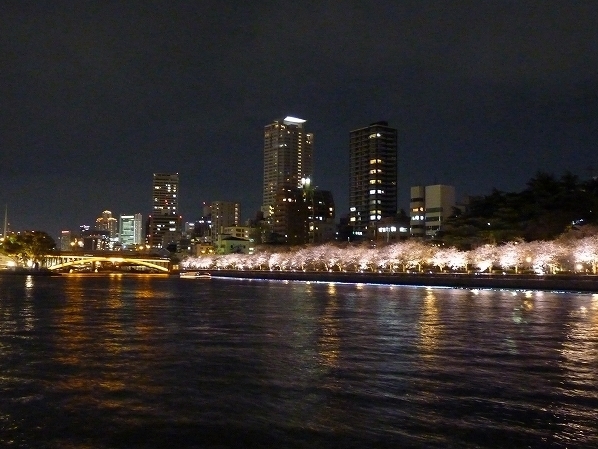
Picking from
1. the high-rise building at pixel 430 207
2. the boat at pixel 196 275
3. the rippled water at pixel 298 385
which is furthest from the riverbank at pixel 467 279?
the rippled water at pixel 298 385

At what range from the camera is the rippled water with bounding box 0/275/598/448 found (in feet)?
31.2

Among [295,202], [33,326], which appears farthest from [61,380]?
[295,202]

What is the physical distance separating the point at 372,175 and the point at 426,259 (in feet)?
266

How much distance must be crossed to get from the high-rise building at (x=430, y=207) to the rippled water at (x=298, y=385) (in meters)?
77.7

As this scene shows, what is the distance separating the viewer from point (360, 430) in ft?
31.8

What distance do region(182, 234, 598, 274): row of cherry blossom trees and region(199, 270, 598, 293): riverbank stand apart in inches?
101

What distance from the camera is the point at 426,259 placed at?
78250mm

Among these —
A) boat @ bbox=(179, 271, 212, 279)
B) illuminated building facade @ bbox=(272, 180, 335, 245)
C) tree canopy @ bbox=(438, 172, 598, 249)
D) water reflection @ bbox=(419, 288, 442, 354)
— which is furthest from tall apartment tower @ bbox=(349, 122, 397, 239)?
water reflection @ bbox=(419, 288, 442, 354)

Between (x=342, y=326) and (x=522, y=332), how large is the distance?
656cm

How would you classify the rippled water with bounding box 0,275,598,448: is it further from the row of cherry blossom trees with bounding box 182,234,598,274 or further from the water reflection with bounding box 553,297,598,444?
the row of cherry blossom trees with bounding box 182,234,598,274

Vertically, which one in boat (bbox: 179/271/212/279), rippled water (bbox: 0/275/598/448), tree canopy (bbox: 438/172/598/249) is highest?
tree canopy (bbox: 438/172/598/249)

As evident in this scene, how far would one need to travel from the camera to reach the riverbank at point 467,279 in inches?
2137

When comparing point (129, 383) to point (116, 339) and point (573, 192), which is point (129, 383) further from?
point (573, 192)

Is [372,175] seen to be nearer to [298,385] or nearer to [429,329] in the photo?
[429,329]
